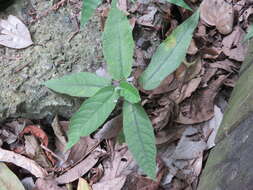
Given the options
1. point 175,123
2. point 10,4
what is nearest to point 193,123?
point 175,123

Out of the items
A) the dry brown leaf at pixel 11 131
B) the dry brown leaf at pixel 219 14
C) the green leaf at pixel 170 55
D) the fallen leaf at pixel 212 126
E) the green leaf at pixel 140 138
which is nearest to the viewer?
the green leaf at pixel 140 138

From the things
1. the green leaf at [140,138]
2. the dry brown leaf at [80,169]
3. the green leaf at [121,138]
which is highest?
the green leaf at [140,138]

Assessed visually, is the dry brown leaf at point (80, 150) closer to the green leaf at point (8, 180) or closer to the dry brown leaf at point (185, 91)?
the green leaf at point (8, 180)

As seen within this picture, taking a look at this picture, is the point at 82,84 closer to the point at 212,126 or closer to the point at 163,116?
the point at 163,116

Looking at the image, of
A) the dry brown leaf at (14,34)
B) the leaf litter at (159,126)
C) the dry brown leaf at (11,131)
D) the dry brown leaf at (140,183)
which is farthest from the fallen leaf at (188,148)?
the dry brown leaf at (14,34)

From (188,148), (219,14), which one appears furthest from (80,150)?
(219,14)
